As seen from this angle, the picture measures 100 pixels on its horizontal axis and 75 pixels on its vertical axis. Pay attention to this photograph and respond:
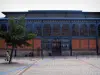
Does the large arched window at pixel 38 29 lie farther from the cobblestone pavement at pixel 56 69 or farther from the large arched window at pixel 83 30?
the cobblestone pavement at pixel 56 69

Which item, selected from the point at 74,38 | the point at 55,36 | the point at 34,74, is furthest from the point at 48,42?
the point at 34,74

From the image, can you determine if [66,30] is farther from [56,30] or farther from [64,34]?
[56,30]

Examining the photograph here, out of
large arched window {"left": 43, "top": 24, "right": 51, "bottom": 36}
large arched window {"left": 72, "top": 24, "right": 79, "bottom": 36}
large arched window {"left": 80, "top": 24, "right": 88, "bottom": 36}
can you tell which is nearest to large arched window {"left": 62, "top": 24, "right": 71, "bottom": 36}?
large arched window {"left": 72, "top": 24, "right": 79, "bottom": 36}

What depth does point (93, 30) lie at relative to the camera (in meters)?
58.3

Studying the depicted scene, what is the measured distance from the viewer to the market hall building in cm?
5694

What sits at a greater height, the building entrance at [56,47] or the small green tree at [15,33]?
the small green tree at [15,33]

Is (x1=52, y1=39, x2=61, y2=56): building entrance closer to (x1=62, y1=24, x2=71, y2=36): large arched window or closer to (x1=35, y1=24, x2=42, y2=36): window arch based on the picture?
(x1=62, y1=24, x2=71, y2=36): large arched window

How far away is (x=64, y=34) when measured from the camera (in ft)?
190

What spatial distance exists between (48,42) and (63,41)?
336cm

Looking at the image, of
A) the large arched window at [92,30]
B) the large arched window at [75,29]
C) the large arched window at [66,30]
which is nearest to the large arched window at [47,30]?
the large arched window at [66,30]

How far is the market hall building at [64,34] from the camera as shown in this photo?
56938 millimetres

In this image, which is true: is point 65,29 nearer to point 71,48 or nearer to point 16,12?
point 71,48

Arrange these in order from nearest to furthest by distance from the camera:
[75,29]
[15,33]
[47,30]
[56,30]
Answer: [15,33] → [56,30] → [47,30] → [75,29]

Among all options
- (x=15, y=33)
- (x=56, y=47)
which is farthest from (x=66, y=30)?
Answer: (x=15, y=33)
